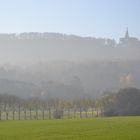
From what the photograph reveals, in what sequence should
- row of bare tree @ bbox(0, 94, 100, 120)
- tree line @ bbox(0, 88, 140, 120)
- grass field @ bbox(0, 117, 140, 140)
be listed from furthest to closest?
tree line @ bbox(0, 88, 140, 120), row of bare tree @ bbox(0, 94, 100, 120), grass field @ bbox(0, 117, 140, 140)

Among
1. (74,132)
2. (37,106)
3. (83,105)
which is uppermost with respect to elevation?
(83,105)

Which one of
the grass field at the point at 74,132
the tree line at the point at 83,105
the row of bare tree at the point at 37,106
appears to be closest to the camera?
the grass field at the point at 74,132

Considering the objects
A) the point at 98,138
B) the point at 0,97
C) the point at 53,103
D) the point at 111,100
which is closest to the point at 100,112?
the point at 111,100

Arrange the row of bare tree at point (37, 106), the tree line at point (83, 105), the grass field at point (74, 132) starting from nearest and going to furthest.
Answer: the grass field at point (74, 132) → the row of bare tree at point (37, 106) → the tree line at point (83, 105)

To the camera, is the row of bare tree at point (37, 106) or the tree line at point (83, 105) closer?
the row of bare tree at point (37, 106)

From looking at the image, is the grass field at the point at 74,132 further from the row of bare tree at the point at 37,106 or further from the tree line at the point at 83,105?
the tree line at the point at 83,105

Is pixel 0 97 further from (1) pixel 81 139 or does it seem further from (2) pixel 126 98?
(1) pixel 81 139

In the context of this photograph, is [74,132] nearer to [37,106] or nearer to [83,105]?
[37,106]

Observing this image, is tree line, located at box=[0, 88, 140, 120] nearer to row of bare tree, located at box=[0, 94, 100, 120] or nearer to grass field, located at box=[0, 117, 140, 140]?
row of bare tree, located at box=[0, 94, 100, 120]

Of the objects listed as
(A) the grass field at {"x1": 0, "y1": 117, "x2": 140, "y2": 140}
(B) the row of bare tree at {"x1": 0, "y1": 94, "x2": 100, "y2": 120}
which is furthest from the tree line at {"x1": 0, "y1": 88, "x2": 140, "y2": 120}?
(A) the grass field at {"x1": 0, "y1": 117, "x2": 140, "y2": 140}

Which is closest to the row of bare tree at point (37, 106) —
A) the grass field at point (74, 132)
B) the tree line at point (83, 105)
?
the tree line at point (83, 105)

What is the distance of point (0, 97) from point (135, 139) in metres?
119

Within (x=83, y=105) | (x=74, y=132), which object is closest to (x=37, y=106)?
(x=83, y=105)

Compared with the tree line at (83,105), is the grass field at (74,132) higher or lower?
lower
